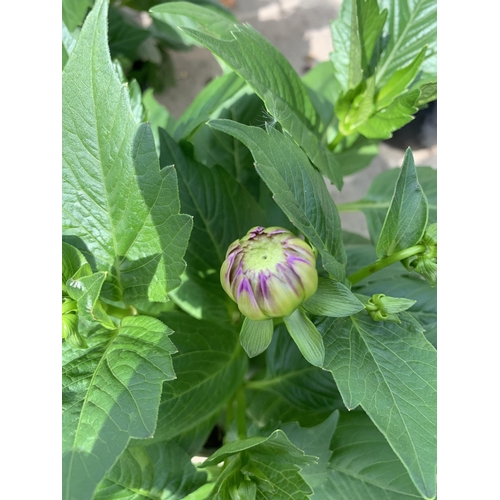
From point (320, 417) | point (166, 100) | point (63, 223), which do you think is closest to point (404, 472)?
point (320, 417)

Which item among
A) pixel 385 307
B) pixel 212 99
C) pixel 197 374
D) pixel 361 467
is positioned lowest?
pixel 361 467

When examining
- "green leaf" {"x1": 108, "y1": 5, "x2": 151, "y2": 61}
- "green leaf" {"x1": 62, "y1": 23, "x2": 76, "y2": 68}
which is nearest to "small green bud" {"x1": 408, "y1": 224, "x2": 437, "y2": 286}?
"green leaf" {"x1": 62, "y1": 23, "x2": 76, "y2": 68}

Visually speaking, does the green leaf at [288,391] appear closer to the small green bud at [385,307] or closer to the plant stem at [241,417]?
the plant stem at [241,417]

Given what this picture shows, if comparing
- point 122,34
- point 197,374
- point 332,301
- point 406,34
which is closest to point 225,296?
point 197,374

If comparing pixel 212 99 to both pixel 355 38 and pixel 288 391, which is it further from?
pixel 288 391

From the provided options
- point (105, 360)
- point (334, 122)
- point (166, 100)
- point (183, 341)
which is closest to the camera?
point (105, 360)

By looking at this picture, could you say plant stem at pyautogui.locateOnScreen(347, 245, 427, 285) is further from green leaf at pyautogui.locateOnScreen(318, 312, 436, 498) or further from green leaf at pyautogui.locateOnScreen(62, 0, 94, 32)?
green leaf at pyautogui.locateOnScreen(62, 0, 94, 32)

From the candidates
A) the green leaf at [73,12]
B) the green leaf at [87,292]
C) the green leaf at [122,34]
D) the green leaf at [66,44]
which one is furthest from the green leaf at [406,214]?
the green leaf at [122,34]

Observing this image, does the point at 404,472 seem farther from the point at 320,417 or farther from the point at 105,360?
the point at 105,360
